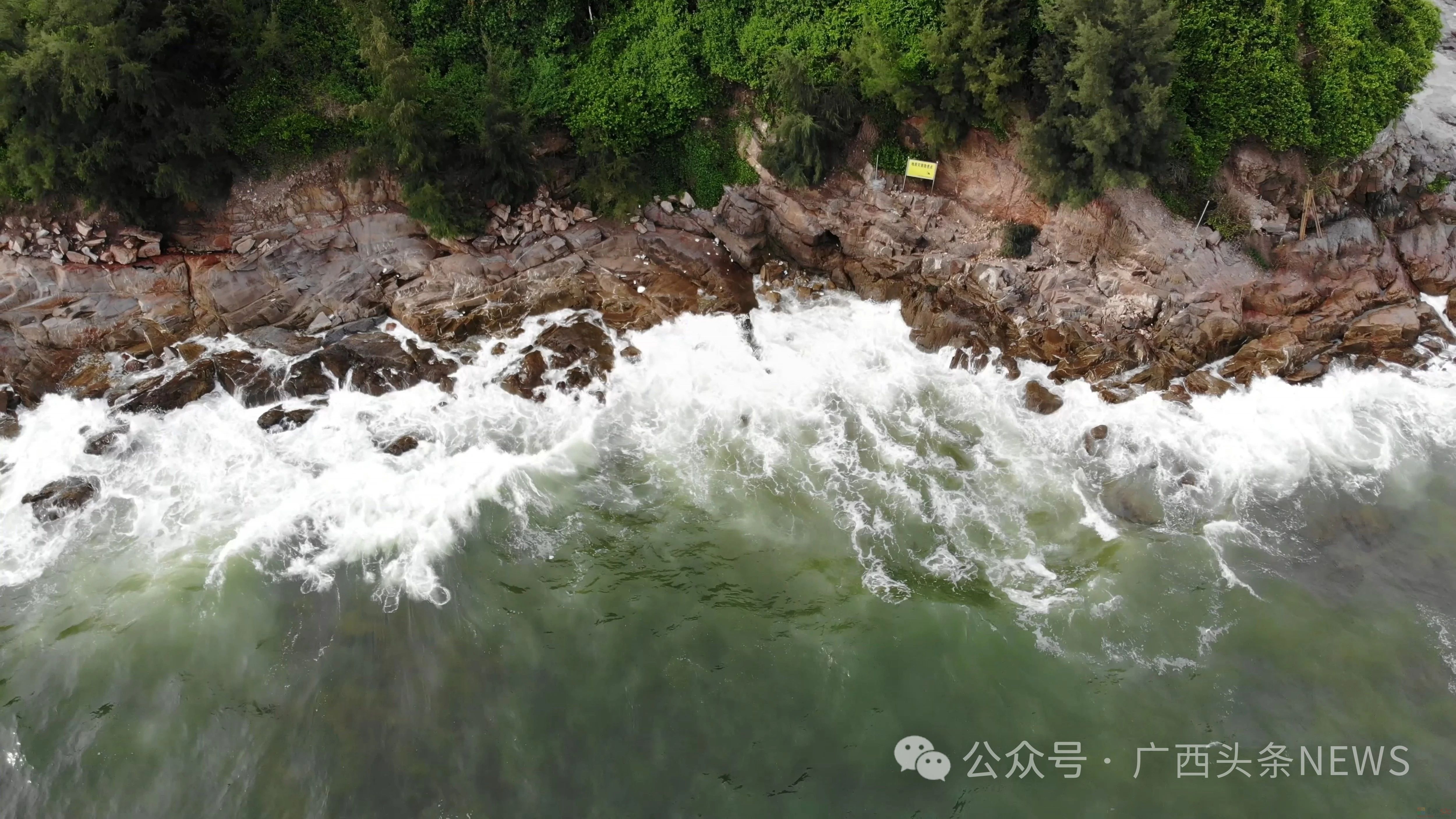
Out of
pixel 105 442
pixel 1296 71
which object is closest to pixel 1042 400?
pixel 1296 71

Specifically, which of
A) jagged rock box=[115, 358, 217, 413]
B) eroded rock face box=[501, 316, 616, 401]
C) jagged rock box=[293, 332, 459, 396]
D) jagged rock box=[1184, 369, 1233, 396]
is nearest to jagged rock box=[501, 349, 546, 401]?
eroded rock face box=[501, 316, 616, 401]

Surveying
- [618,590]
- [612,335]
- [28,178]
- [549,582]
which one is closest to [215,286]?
[28,178]

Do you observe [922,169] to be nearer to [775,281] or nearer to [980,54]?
[980,54]

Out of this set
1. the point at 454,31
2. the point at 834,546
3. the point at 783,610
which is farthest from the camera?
the point at 454,31

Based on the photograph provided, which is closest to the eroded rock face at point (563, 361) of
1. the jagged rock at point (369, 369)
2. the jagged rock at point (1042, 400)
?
the jagged rock at point (369, 369)

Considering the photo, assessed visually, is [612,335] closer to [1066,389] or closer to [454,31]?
[454,31]

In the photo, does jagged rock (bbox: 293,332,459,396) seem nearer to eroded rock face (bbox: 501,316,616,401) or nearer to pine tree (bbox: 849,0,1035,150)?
eroded rock face (bbox: 501,316,616,401)

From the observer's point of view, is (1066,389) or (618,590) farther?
(1066,389)
